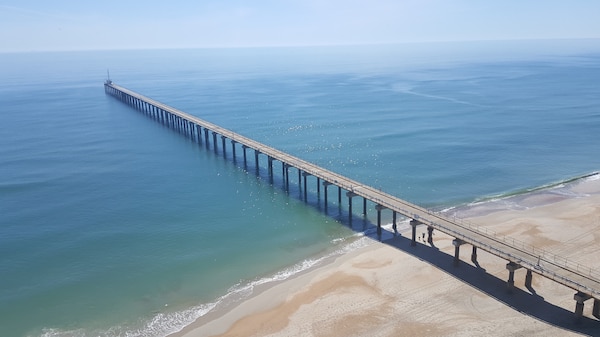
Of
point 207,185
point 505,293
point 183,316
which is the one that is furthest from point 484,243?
point 207,185

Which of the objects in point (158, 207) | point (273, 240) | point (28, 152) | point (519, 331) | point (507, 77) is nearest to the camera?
point (519, 331)

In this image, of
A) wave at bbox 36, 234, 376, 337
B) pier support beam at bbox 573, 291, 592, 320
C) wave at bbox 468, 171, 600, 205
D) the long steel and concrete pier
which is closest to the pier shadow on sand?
pier support beam at bbox 573, 291, 592, 320

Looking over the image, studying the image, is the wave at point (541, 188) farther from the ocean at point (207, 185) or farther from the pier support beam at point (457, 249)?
the pier support beam at point (457, 249)

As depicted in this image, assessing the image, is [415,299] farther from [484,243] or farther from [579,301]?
[579,301]

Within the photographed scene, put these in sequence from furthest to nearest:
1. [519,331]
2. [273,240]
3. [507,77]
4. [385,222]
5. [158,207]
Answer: [507,77] < [158,207] < [385,222] < [273,240] < [519,331]

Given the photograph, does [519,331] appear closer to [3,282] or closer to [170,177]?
[3,282]

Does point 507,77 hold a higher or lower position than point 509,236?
higher

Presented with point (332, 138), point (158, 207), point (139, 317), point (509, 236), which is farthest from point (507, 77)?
point (139, 317)
